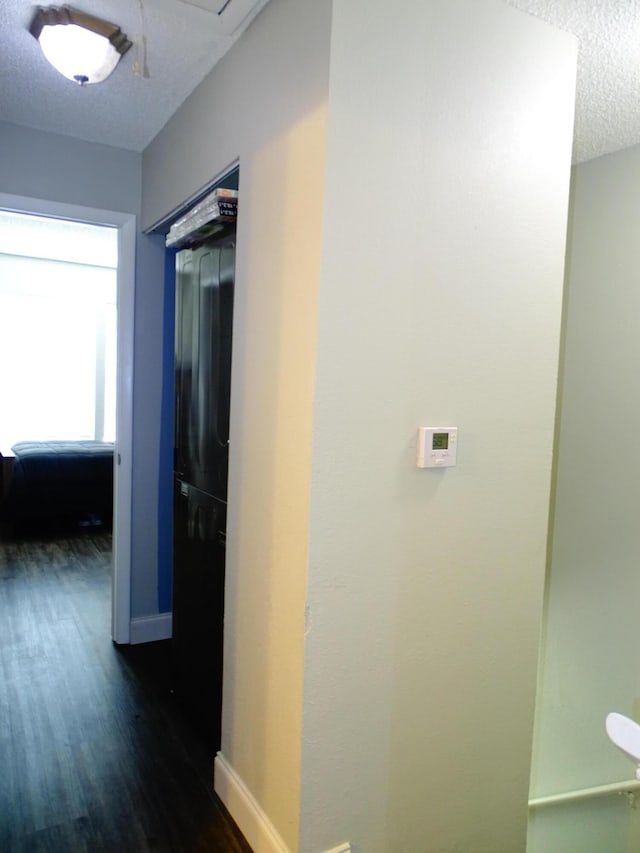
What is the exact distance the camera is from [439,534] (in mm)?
1551

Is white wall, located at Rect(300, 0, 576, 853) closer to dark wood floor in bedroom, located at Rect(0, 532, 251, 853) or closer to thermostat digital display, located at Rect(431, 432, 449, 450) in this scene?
thermostat digital display, located at Rect(431, 432, 449, 450)

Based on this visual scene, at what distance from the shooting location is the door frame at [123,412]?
2.77 m

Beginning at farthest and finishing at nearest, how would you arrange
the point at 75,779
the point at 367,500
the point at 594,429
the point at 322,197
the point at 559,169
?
the point at 594,429 < the point at 75,779 < the point at 559,169 < the point at 367,500 < the point at 322,197

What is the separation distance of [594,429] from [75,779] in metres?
2.53

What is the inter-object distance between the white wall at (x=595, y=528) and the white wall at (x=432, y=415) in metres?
Result: 1.01

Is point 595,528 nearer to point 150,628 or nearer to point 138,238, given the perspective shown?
point 150,628

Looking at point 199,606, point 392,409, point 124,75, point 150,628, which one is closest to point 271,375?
point 392,409

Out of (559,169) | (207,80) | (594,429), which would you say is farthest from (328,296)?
(594,429)

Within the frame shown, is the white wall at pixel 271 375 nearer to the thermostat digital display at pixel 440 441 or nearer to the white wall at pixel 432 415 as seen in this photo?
the white wall at pixel 432 415

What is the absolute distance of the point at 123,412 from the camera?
286cm

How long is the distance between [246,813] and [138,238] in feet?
8.25

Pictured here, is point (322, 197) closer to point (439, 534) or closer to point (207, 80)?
point (439, 534)

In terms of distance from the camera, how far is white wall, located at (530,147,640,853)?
248 cm

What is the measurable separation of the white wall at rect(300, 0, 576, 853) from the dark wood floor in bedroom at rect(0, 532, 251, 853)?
0.62 metres
